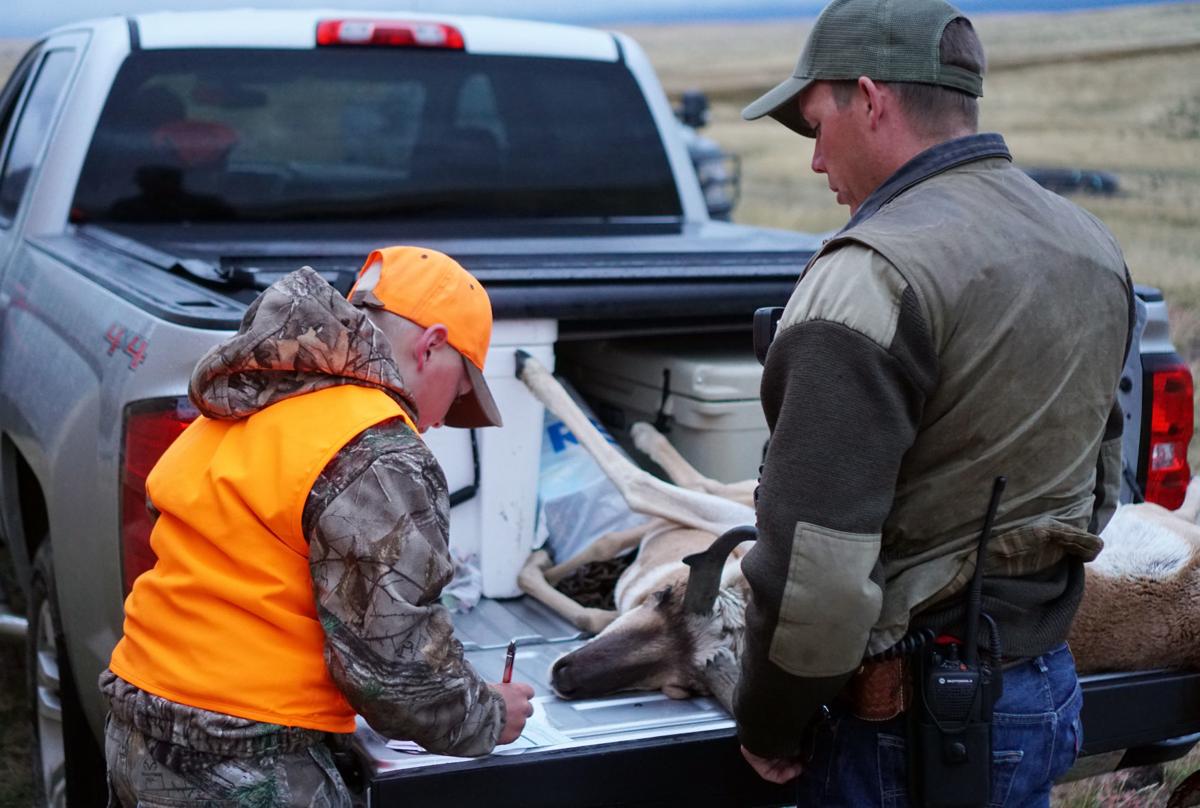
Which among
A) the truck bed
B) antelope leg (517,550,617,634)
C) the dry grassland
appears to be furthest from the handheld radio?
the dry grassland

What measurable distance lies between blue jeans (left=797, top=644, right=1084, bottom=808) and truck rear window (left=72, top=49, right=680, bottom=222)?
3353mm

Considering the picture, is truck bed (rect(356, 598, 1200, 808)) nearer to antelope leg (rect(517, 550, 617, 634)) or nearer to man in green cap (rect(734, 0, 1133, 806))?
antelope leg (rect(517, 550, 617, 634))

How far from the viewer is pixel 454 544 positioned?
3447mm

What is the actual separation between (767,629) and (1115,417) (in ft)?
2.86

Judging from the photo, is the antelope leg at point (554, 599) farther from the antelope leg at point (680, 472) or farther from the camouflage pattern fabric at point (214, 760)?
the camouflage pattern fabric at point (214, 760)

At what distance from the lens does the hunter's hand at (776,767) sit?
2324mm

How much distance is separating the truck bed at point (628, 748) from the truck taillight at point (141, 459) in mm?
641

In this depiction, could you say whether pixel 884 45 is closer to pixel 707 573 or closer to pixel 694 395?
pixel 707 573

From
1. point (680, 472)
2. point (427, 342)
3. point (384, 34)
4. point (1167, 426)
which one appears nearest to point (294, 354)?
point (427, 342)

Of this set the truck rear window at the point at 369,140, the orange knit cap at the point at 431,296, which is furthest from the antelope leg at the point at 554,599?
the truck rear window at the point at 369,140

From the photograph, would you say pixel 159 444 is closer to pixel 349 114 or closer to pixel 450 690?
pixel 450 690

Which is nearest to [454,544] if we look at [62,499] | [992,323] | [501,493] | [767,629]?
[501,493]

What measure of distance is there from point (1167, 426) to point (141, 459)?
238 cm

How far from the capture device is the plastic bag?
3.80 metres
